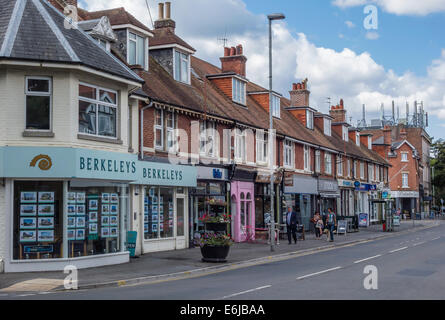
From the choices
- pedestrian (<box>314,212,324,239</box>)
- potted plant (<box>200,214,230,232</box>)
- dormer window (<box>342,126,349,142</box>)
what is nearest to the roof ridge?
potted plant (<box>200,214,230,232</box>)

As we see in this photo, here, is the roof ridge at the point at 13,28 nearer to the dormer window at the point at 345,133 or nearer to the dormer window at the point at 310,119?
the dormer window at the point at 310,119

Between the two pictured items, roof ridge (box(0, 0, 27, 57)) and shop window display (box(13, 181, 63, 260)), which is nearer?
roof ridge (box(0, 0, 27, 57))

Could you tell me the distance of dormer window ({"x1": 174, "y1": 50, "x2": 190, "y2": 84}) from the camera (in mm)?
26938

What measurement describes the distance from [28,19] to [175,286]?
1011 cm

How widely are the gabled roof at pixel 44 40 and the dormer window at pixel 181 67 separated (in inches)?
307

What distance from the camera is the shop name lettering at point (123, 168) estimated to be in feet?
56.2

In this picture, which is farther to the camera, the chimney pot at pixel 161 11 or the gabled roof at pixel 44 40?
the chimney pot at pixel 161 11

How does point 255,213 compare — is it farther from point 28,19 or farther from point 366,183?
→ point 366,183

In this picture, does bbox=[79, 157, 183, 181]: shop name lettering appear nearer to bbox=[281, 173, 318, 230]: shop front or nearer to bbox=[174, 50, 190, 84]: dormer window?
bbox=[174, 50, 190, 84]: dormer window

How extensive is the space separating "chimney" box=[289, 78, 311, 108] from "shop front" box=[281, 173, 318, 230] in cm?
736

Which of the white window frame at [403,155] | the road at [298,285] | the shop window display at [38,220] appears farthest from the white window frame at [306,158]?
the white window frame at [403,155]

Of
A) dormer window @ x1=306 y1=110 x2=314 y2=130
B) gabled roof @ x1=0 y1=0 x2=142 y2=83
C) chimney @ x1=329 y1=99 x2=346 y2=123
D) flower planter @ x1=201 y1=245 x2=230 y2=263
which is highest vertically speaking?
chimney @ x1=329 y1=99 x2=346 y2=123

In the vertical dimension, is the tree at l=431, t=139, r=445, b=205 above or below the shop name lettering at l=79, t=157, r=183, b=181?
above

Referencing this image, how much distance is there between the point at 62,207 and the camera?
55.4ft
